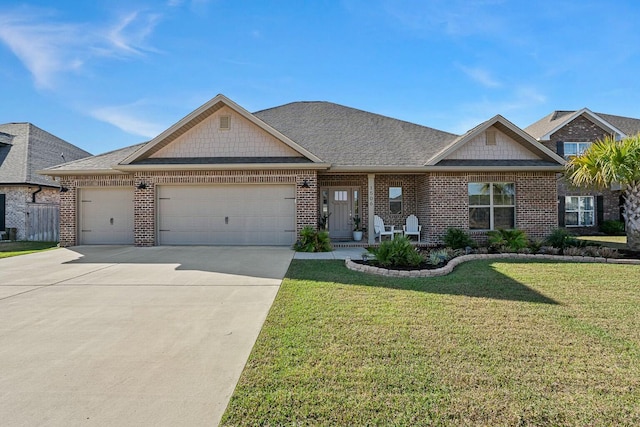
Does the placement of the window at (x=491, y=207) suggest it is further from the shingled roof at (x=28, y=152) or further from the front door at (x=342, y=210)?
the shingled roof at (x=28, y=152)

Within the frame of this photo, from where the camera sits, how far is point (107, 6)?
29.3 ft

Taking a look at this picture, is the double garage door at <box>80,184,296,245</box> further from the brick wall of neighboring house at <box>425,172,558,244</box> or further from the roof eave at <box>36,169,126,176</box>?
the brick wall of neighboring house at <box>425,172,558,244</box>

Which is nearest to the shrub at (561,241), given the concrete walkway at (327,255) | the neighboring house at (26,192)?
the concrete walkway at (327,255)

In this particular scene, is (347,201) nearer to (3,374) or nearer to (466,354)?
(466,354)

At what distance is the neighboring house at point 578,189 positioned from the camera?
18.4 metres

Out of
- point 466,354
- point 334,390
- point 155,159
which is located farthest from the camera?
point 155,159

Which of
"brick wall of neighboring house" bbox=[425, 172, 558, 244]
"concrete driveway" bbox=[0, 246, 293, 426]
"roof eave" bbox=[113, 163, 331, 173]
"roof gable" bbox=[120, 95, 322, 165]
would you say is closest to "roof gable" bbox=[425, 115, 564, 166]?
"brick wall of neighboring house" bbox=[425, 172, 558, 244]

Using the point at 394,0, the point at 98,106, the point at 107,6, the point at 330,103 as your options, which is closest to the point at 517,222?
the point at 394,0

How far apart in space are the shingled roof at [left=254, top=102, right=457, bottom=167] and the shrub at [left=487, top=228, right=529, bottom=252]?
352 centimetres

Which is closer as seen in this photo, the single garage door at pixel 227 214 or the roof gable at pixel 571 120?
the single garage door at pixel 227 214

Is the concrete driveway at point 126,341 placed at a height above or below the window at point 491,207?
below

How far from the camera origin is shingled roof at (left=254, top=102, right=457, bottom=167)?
12469mm

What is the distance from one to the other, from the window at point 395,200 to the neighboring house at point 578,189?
35.6 feet

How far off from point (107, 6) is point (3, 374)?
9.59 meters
